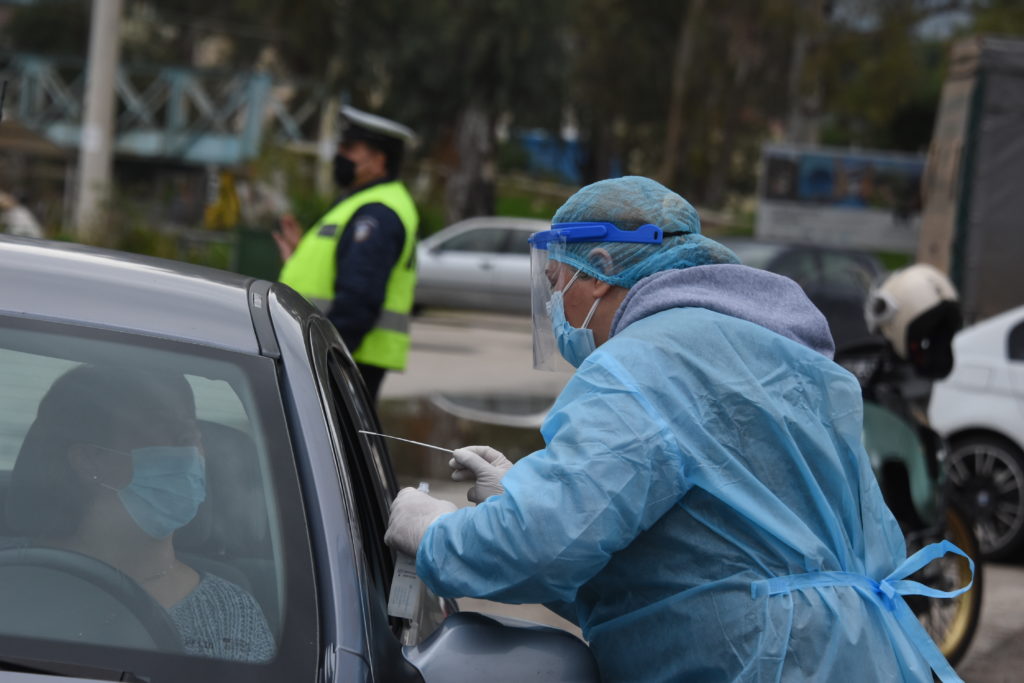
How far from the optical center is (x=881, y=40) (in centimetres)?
3356

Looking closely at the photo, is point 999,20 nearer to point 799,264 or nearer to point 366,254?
point 799,264

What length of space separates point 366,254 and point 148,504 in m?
3.43

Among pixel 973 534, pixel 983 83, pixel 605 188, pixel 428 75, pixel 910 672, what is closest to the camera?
pixel 910 672

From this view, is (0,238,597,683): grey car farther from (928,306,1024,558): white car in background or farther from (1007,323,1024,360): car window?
(1007,323,1024,360): car window

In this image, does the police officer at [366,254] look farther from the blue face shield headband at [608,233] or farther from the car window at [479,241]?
the car window at [479,241]

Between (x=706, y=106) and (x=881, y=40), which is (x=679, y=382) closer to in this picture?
(x=881, y=40)

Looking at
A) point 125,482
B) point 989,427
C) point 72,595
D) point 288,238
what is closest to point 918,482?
point 288,238

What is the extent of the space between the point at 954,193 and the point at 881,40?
21.8 m

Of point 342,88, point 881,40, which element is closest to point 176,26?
point 342,88

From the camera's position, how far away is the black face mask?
6020 mm

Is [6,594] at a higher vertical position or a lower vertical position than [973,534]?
higher

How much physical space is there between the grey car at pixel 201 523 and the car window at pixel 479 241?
17691 mm

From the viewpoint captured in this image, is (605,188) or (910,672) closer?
(910,672)

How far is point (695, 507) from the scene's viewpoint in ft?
7.09
